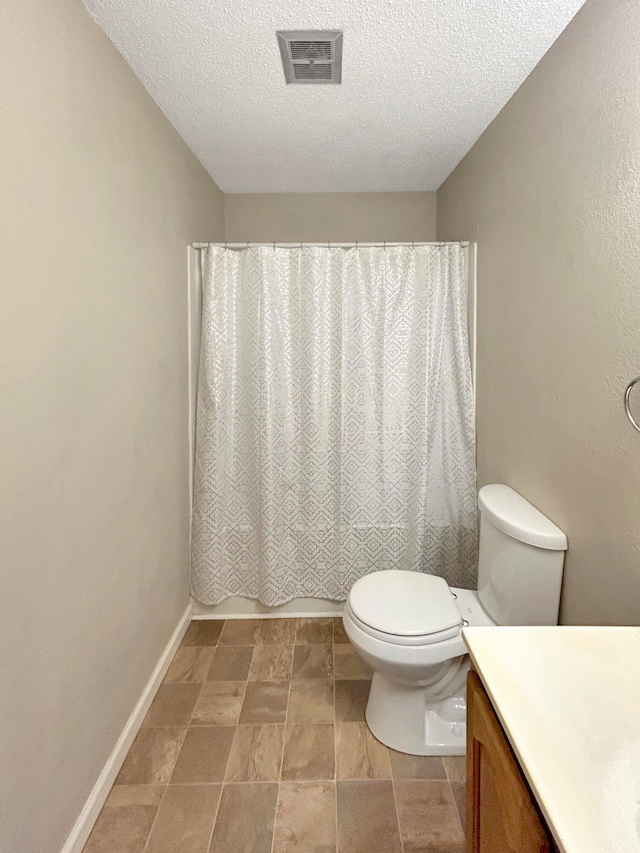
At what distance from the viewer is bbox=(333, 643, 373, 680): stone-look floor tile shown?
2002mm

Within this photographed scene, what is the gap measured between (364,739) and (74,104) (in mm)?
2124

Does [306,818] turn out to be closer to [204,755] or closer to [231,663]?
[204,755]

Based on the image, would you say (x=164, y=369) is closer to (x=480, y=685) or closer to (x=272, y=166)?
(x=272, y=166)

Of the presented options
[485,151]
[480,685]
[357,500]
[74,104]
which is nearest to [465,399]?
[357,500]

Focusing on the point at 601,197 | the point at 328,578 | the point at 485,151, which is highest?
the point at 485,151

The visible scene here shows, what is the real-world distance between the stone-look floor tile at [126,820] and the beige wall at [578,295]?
1.35 metres

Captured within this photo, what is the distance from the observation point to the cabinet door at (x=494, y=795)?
0.66 m

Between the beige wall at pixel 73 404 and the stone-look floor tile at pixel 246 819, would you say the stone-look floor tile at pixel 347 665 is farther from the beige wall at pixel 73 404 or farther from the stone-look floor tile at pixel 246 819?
the beige wall at pixel 73 404

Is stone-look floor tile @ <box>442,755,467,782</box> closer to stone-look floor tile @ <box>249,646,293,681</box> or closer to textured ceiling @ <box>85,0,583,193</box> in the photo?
stone-look floor tile @ <box>249,646,293,681</box>

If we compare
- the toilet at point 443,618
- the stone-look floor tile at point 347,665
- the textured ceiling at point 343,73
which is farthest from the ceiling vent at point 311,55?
the stone-look floor tile at point 347,665

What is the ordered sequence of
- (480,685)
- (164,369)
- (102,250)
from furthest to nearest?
(164,369) → (102,250) → (480,685)

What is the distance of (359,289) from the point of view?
2.29m

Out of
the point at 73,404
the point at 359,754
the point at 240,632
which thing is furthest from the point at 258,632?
the point at 73,404

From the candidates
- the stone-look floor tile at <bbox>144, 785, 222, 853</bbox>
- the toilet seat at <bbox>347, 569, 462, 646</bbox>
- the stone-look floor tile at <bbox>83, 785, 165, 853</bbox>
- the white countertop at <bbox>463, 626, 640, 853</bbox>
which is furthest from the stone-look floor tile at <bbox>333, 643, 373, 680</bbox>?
the white countertop at <bbox>463, 626, 640, 853</bbox>
